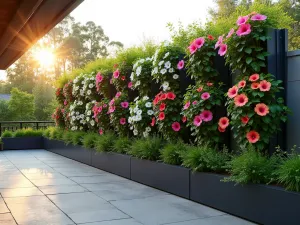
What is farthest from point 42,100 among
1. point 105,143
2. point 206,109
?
point 206,109

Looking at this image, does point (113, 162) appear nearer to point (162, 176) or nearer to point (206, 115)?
point (162, 176)

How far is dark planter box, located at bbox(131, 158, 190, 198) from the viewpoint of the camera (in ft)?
12.9

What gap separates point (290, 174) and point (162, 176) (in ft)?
6.19

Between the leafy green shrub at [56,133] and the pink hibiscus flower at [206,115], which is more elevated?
the pink hibiscus flower at [206,115]

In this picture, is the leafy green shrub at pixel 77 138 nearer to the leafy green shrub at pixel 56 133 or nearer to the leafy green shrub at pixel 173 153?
the leafy green shrub at pixel 56 133

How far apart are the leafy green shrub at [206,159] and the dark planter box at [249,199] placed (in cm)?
9

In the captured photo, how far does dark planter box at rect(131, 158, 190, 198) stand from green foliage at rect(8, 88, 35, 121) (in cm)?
1590

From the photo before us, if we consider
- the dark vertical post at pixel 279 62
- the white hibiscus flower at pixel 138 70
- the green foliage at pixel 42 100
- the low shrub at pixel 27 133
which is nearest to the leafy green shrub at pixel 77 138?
the white hibiscus flower at pixel 138 70

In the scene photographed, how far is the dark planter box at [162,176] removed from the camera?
3939 millimetres

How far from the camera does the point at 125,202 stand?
3721 millimetres

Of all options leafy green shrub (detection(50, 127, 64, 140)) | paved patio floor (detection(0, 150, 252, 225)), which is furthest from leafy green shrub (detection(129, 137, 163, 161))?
leafy green shrub (detection(50, 127, 64, 140))

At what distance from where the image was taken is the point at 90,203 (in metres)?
3.68

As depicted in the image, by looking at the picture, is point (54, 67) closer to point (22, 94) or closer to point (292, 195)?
point (22, 94)

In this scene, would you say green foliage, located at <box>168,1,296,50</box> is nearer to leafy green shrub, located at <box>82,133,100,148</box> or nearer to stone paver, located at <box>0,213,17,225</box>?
leafy green shrub, located at <box>82,133,100,148</box>
